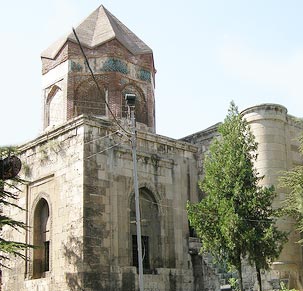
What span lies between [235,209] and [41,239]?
8224mm

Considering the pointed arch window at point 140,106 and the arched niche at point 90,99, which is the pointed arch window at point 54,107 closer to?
the arched niche at point 90,99

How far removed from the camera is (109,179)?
20359mm

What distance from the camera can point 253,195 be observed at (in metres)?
17.6

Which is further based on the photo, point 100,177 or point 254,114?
point 254,114

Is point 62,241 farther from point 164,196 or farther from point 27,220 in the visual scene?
point 164,196

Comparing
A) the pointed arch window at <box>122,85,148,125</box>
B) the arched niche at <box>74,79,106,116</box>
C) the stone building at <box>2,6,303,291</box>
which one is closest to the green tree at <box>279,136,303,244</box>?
the stone building at <box>2,6,303,291</box>

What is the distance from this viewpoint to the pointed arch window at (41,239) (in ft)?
68.9

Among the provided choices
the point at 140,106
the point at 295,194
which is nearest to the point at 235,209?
the point at 295,194

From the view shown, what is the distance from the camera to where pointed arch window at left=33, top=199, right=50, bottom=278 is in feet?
68.9

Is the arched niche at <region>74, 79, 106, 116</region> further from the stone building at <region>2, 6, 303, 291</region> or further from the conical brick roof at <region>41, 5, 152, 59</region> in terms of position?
the conical brick roof at <region>41, 5, 152, 59</region>

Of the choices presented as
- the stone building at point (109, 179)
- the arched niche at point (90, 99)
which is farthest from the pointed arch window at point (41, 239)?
the arched niche at point (90, 99)

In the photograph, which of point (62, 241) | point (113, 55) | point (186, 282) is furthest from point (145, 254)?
point (113, 55)

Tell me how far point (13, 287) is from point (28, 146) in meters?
5.68

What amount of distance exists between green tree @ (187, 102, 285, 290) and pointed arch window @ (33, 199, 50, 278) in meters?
6.34
